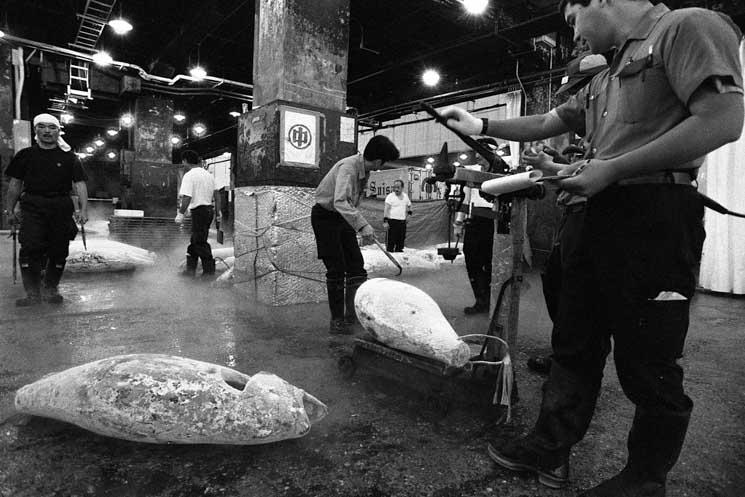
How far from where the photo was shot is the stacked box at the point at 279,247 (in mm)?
4777

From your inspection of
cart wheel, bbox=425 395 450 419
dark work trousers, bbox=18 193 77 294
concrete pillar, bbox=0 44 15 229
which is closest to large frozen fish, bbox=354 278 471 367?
cart wheel, bbox=425 395 450 419

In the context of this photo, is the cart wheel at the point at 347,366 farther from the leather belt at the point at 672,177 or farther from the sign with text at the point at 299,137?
the sign with text at the point at 299,137

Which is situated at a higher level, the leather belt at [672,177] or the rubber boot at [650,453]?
the leather belt at [672,177]

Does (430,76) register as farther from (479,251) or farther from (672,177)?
(672,177)

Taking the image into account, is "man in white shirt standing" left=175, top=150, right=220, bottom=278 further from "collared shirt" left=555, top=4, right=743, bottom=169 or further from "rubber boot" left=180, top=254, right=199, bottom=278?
"collared shirt" left=555, top=4, right=743, bottom=169

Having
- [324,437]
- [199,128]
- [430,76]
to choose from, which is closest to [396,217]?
[430,76]

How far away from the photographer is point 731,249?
6297 millimetres

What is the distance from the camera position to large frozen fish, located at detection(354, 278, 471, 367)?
2.09 m

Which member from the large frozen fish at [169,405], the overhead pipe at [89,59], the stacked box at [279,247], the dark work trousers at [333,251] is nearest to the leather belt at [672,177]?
the large frozen fish at [169,405]

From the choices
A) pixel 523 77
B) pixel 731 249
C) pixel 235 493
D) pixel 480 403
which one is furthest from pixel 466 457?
pixel 523 77

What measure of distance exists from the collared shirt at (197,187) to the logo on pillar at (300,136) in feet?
8.24

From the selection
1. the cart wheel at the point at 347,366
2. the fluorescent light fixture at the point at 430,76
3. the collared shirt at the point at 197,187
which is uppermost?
the fluorescent light fixture at the point at 430,76

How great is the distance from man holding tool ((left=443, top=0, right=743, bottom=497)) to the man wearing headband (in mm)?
5094

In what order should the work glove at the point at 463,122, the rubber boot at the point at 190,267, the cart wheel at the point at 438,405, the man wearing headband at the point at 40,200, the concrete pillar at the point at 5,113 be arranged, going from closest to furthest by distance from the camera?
the work glove at the point at 463,122 → the cart wheel at the point at 438,405 → the man wearing headband at the point at 40,200 → the rubber boot at the point at 190,267 → the concrete pillar at the point at 5,113
